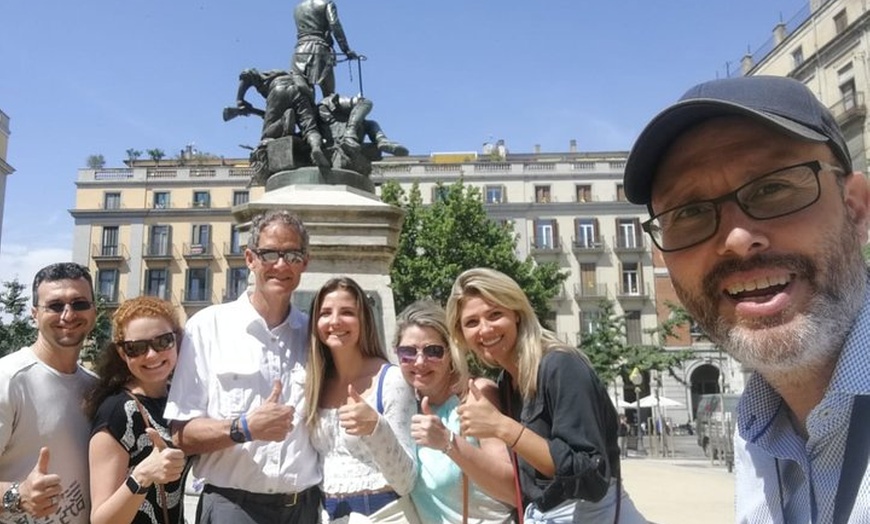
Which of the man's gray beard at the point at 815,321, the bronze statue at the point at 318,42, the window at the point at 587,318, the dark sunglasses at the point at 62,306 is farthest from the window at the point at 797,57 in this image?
the man's gray beard at the point at 815,321

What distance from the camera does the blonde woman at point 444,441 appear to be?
257 cm

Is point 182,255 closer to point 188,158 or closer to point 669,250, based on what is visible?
point 188,158

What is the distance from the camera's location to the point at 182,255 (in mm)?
46625

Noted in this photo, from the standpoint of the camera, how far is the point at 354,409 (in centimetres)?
255

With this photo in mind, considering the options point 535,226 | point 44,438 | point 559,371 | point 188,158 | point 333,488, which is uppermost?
point 188,158

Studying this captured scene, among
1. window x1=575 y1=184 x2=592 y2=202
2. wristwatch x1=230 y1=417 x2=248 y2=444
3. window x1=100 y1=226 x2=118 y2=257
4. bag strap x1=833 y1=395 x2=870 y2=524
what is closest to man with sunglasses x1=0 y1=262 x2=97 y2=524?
wristwatch x1=230 y1=417 x2=248 y2=444

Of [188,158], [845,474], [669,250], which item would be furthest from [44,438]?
[188,158]

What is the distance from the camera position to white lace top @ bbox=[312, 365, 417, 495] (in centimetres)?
264

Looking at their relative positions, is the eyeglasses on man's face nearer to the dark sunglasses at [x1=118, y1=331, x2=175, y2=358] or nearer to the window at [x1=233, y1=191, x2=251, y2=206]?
the dark sunglasses at [x1=118, y1=331, x2=175, y2=358]

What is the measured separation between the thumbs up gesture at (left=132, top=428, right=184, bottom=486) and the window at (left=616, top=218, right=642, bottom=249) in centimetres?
4599

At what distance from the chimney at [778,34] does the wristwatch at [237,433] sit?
138 ft

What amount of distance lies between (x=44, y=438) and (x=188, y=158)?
53786mm

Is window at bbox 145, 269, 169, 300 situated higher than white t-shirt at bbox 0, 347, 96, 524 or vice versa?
window at bbox 145, 269, 169, 300

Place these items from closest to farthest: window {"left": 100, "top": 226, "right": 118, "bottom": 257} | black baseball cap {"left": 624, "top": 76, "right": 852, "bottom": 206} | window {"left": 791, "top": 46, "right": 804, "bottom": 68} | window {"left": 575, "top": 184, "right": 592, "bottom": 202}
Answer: black baseball cap {"left": 624, "top": 76, "right": 852, "bottom": 206} < window {"left": 791, "top": 46, "right": 804, "bottom": 68} < window {"left": 575, "top": 184, "right": 592, "bottom": 202} < window {"left": 100, "top": 226, "right": 118, "bottom": 257}
